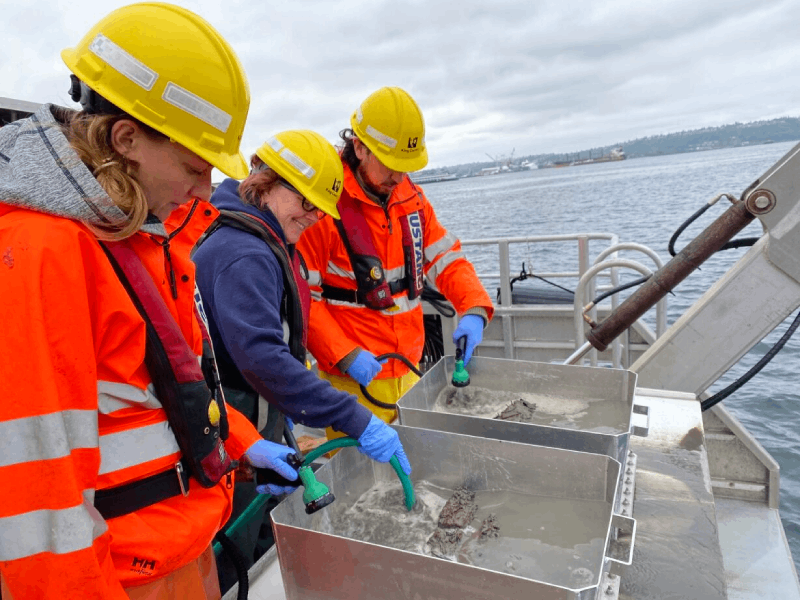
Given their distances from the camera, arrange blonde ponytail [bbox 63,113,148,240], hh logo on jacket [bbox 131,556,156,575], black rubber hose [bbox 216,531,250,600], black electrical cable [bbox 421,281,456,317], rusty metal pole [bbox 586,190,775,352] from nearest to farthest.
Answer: blonde ponytail [bbox 63,113,148,240]
hh logo on jacket [bbox 131,556,156,575]
black rubber hose [bbox 216,531,250,600]
rusty metal pole [bbox 586,190,775,352]
black electrical cable [bbox 421,281,456,317]

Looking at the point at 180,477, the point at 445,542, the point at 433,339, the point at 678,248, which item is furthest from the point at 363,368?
the point at 678,248

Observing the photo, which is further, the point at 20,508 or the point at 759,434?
the point at 759,434

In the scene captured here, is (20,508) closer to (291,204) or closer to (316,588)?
(316,588)

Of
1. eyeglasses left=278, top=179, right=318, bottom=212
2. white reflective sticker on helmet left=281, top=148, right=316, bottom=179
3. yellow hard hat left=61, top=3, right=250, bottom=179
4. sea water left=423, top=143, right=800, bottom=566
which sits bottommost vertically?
sea water left=423, top=143, right=800, bottom=566

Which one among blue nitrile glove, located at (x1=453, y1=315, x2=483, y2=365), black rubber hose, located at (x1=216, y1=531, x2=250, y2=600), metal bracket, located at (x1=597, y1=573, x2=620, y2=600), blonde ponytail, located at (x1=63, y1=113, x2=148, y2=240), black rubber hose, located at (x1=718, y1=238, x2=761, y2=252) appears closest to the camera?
blonde ponytail, located at (x1=63, y1=113, x2=148, y2=240)

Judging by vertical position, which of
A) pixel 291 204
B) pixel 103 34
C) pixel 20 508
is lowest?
pixel 20 508

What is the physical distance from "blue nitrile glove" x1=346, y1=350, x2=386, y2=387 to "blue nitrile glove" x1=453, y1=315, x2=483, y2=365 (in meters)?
0.44

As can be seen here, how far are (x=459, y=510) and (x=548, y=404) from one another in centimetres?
87

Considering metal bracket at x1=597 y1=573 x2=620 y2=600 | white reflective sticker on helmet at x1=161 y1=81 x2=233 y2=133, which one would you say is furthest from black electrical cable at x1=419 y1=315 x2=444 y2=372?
white reflective sticker on helmet at x1=161 y1=81 x2=233 y2=133

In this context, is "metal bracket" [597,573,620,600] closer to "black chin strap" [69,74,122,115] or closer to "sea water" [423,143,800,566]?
"black chin strap" [69,74,122,115]

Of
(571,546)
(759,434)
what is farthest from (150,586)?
(759,434)

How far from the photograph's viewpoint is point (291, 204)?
6.74 feet

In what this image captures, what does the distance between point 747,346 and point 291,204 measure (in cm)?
198

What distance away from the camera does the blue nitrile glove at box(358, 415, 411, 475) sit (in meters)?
1.78
